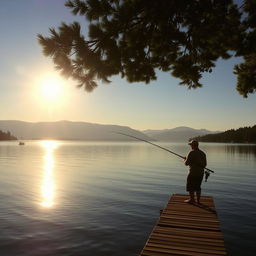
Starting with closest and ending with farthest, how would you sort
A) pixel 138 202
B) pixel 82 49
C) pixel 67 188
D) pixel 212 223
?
1. pixel 82 49
2. pixel 212 223
3. pixel 138 202
4. pixel 67 188

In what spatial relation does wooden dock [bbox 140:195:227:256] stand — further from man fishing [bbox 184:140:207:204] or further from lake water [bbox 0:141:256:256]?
lake water [bbox 0:141:256:256]

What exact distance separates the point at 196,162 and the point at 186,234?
13.1 ft

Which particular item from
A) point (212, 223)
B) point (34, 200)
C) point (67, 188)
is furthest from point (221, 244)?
point (67, 188)

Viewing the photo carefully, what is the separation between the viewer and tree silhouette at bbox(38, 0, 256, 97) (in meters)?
9.10

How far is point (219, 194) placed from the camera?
24.5 m

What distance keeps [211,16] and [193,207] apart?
7866 millimetres

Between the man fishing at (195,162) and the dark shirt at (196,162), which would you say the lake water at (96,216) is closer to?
the man fishing at (195,162)

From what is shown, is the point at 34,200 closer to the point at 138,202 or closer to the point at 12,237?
the point at 138,202

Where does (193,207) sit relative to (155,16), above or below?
below

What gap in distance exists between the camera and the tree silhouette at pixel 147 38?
910 cm

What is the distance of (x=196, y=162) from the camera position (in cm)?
1301

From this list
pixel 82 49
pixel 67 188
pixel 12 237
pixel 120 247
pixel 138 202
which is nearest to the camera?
pixel 82 49

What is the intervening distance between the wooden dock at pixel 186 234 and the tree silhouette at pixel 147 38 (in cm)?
526

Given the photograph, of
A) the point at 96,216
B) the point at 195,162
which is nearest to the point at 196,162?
the point at 195,162
